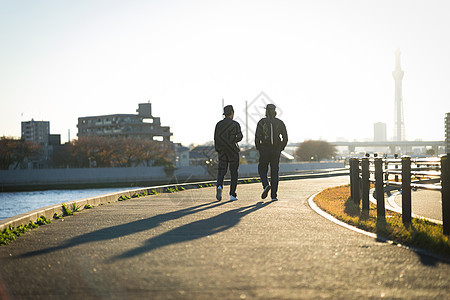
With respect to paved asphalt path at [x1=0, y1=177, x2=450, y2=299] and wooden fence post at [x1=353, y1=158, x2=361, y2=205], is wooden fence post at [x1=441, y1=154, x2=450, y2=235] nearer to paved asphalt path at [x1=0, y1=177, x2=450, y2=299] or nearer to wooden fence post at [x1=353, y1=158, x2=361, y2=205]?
paved asphalt path at [x1=0, y1=177, x2=450, y2=299]

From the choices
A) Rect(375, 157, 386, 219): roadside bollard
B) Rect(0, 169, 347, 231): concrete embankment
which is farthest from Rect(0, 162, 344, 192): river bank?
Rect(375, 157, 386, 219): roadside bollard

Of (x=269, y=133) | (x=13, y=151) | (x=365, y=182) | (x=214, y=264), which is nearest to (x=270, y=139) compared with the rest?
(x=269, y=133)

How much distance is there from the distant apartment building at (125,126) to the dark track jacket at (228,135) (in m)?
94.9

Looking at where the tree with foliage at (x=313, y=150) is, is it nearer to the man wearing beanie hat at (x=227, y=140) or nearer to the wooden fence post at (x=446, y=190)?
the man wearing beanie hat at (x=227, y=140)

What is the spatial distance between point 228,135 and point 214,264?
5727mm

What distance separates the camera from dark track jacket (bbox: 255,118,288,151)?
380 inches

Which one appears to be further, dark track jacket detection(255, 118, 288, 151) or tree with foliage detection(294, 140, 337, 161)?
tree with foliage detection(294, 140, 337, 161)

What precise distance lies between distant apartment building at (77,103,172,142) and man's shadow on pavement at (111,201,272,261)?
319 feet

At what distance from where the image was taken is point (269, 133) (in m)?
9.64

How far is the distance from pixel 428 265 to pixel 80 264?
2.82 meters

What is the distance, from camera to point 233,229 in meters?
5.84

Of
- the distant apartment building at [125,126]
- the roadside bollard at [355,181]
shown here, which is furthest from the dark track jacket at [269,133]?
the distant apartment building at [125,126]

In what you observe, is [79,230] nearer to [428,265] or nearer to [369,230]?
[369,230]

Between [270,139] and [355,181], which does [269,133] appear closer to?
[270,139]
